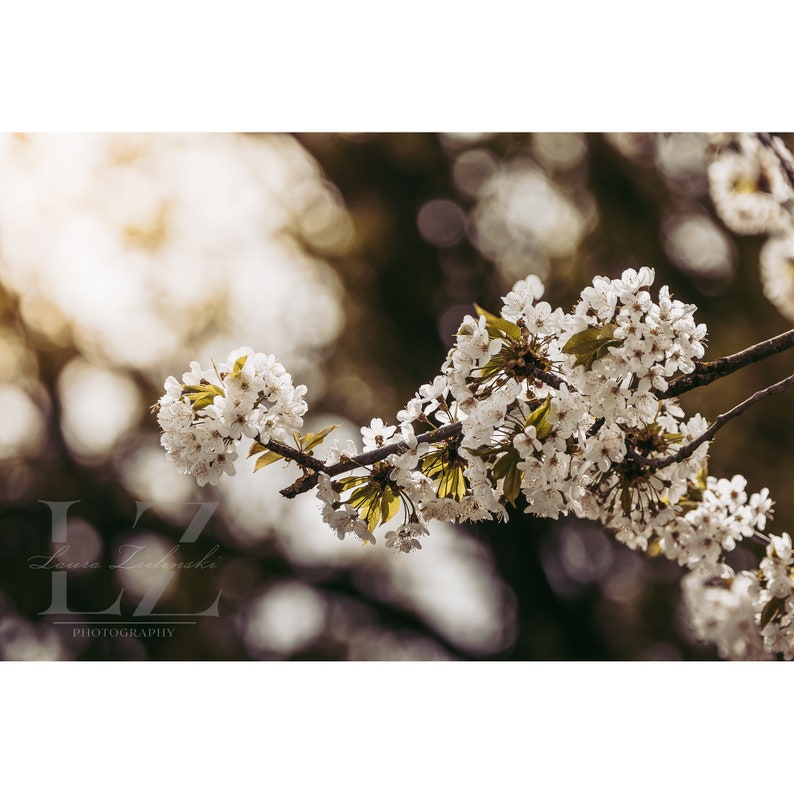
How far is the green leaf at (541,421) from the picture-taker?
1.53 metres

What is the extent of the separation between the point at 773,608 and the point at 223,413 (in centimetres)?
160

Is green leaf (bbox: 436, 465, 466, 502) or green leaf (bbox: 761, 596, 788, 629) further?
green leaf (bbox: 761, 596, 788, 629)

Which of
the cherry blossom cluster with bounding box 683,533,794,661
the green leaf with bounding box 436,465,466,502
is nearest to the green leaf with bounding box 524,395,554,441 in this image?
the green leaf with bounding box 436,465,466,502

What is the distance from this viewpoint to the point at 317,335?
12.0ft

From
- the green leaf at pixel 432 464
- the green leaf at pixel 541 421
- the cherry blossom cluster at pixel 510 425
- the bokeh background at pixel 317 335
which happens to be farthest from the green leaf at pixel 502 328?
the bokeh background at pixel 317 335

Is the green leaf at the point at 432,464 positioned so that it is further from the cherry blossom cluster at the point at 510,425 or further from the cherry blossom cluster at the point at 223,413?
the cherry blossom cluster at the point at 223,413

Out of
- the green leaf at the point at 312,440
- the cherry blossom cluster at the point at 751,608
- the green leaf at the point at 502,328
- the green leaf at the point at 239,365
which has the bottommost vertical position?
the cherry blossom cluster at the point at 751,608

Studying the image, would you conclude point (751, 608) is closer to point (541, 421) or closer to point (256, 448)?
point (541, 421)

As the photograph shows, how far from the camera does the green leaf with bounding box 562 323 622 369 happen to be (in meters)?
1.50

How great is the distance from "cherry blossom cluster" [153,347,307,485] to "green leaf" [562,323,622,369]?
1.93ft

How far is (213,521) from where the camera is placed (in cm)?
327

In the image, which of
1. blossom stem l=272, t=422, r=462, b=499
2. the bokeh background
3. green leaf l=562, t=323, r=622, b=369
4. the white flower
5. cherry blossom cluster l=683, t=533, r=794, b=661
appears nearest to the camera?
green leaf l=562, t=323, r=622, b=369

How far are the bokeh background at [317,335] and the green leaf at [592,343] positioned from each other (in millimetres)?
1787

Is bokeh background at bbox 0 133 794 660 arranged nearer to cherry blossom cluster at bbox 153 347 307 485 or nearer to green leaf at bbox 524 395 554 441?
cherry blossom cluster at bbox 153 347 307 485
